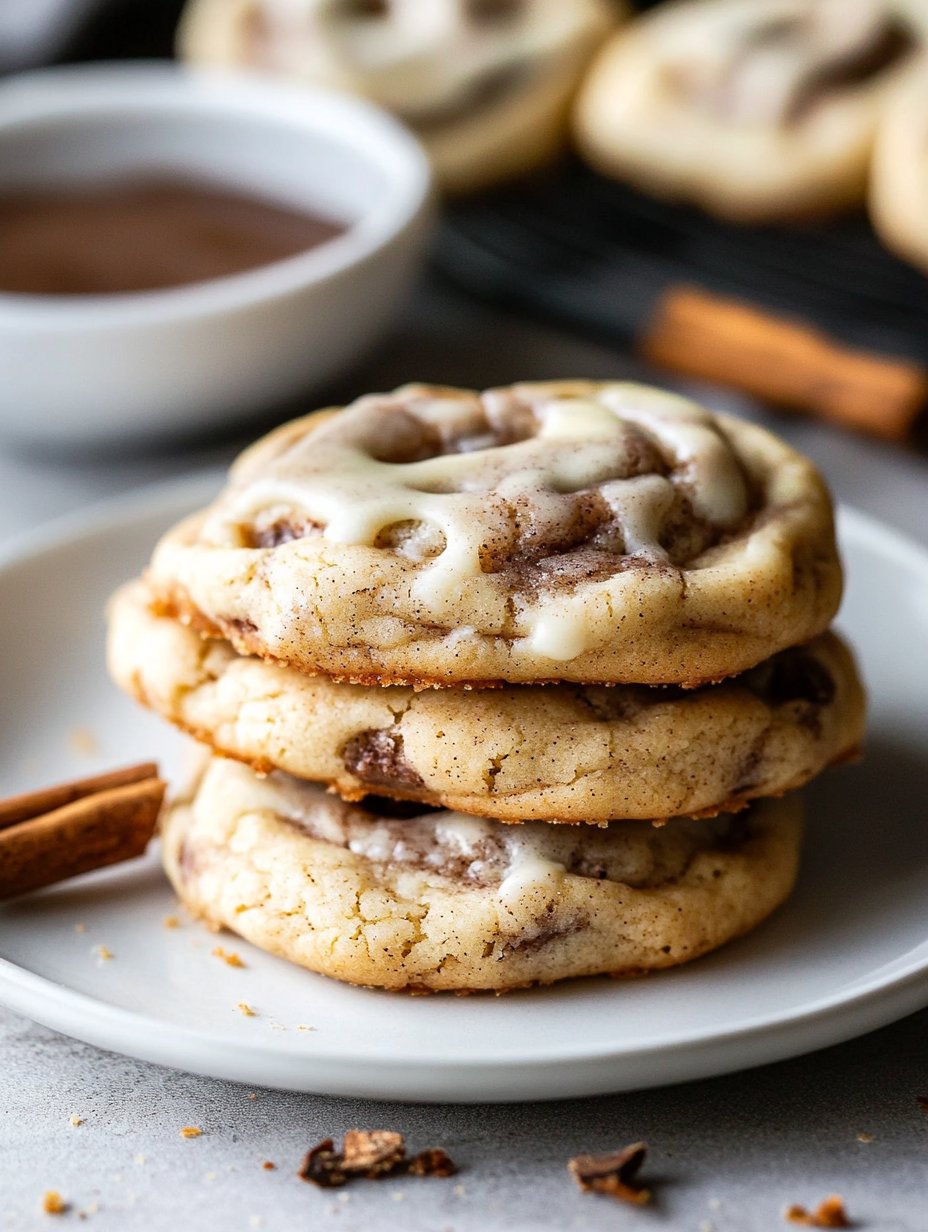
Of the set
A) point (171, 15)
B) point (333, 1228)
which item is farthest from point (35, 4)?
point (333, 1228)

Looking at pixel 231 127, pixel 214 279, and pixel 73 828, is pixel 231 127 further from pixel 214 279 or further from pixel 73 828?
pixel 73 828

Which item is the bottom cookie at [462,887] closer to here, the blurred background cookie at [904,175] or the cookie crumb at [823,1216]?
the cookie crumb at [823,1216]

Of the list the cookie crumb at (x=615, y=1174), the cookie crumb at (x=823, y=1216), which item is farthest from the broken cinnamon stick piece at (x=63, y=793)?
the cookie crumb at (x=823, y=1216)

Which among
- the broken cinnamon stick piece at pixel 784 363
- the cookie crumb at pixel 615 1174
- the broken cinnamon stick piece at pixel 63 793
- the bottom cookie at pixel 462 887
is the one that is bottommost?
the broken cinnamon stick piece at pixel 784 363

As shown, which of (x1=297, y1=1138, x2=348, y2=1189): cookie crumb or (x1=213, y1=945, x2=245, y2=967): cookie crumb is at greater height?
(x1=297, y1=1138, x2=348, y2=1189): cookie crumb

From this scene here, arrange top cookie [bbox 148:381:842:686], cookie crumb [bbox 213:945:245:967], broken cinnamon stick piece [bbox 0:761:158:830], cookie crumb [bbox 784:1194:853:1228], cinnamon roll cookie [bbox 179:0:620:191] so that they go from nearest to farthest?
cookie crumb [bbox 784:1194:853:1228] → top cookie [bbox 148:381:842:686] → cookie crumb [bbox 213:945:245:967] → broken cinnamon stick piece [bbox 0:761:158:830] → cinnamon roll cookie [bbox 179:0:620:191]

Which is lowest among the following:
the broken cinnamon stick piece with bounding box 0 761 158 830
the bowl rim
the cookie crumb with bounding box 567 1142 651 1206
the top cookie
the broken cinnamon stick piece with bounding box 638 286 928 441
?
the broken cinnamon stick piece with bounding box 638 286 928 441

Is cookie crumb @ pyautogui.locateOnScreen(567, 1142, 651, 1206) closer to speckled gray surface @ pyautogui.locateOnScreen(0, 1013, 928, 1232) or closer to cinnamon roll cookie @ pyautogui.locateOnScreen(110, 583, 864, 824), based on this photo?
speckled gray surface @ pyautogui.locateOnScreen(0, 1013, 928, 1232)

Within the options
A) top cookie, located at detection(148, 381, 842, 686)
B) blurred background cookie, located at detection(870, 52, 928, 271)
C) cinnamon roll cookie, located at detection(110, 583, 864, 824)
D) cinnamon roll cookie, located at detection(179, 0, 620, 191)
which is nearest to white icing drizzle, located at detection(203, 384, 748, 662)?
top cookie, located at detection(148, 381, 842, 686)
